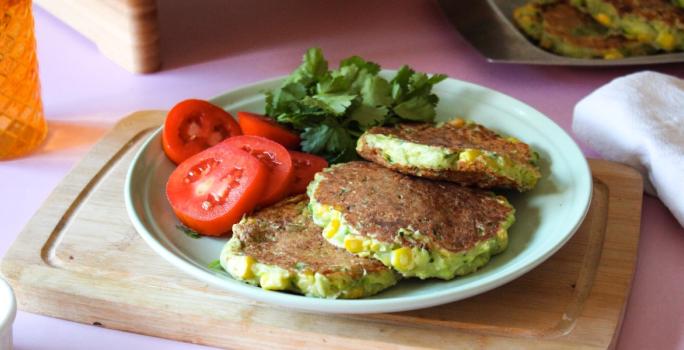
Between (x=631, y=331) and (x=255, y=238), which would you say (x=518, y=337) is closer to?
(x=631, y=331)

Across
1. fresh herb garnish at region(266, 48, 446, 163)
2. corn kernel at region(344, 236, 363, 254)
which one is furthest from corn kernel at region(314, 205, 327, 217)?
fresh herb garnish at region(266, 48, 446, 163)

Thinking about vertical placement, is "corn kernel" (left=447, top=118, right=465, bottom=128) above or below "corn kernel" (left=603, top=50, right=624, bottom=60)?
above

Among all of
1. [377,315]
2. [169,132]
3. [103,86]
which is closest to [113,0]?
[103,86]

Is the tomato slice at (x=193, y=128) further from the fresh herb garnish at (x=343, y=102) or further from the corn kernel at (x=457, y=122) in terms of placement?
the corn kernel at (x=457, y=122)

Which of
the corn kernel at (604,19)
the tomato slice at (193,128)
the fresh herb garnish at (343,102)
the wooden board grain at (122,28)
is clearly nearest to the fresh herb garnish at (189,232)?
the tomato slice at (193,128)

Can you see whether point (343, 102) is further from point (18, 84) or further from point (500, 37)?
point (500, 37)

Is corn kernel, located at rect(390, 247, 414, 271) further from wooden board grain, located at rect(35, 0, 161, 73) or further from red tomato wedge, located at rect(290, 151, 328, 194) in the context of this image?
wooden board grain, located at rect(35, 0, 161, 73)
